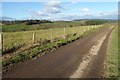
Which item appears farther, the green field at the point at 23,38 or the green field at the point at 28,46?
the green field at the point at 23,38

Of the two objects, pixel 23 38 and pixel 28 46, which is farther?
pixel 23 38

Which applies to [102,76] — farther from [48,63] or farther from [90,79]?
[48,63]

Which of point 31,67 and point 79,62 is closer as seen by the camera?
point 31,67

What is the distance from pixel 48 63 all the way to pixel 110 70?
10.9ft

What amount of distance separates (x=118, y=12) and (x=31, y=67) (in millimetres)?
48614

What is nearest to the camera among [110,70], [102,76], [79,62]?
[102,76]

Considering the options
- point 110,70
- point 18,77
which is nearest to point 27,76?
point 18,77

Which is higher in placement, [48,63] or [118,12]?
[118,12]

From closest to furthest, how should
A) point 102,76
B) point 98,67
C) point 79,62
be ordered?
point 102,76
point 98,67
point 79,62

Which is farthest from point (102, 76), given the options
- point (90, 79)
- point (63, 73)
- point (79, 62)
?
point (79, 62)

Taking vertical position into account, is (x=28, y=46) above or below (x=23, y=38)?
below

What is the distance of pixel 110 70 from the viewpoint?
421 inches

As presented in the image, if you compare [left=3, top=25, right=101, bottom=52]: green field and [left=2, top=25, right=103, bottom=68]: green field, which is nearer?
[left=2, top=25, right=103, bottom=68]: green field

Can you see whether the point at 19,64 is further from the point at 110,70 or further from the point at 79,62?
the point at 110,70
